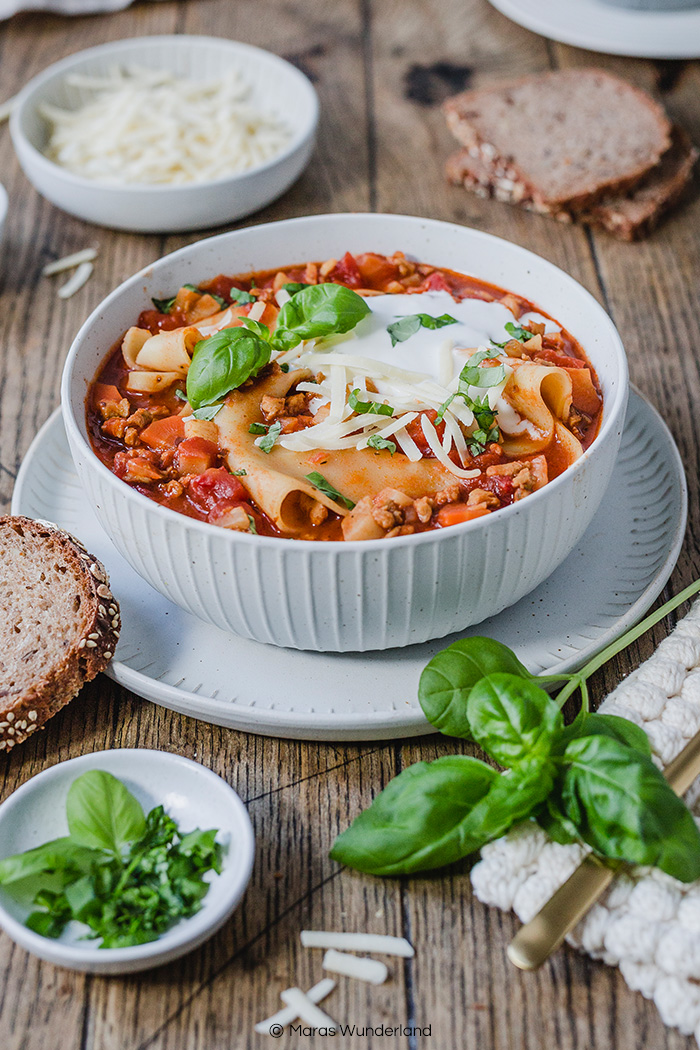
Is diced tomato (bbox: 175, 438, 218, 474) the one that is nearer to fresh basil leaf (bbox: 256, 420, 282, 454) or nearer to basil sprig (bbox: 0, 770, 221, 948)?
fresh basil leaf (bbox: 256, 420, 282, 454)

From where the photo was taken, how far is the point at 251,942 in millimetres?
2166

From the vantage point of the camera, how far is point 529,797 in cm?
210

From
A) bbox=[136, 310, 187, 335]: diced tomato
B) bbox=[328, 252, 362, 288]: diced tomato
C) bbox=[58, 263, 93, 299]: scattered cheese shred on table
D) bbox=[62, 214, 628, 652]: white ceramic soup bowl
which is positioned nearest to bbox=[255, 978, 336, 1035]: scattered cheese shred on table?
A: bbox=[62, 214, 628, 652]: white ceramic soup bowl

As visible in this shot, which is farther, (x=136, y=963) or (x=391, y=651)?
(x=391, y=651)

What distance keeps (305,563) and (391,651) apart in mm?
485

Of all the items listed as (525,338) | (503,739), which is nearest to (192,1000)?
(503,739)

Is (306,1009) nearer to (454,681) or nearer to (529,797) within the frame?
(529,797)

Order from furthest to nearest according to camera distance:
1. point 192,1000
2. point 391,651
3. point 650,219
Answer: point 650,219 → point 391,651 → point 192,1000

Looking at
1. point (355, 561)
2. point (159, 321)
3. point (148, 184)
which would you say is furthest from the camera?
point (148, 184)

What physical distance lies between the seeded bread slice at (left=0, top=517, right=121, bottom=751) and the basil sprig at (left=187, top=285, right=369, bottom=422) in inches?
22.1

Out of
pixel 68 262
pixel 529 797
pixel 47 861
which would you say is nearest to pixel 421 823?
pixel 529 797

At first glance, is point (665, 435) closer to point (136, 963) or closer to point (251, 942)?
point (251, 942)

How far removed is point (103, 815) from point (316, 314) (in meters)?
1.46

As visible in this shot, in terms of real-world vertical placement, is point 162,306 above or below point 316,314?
below
